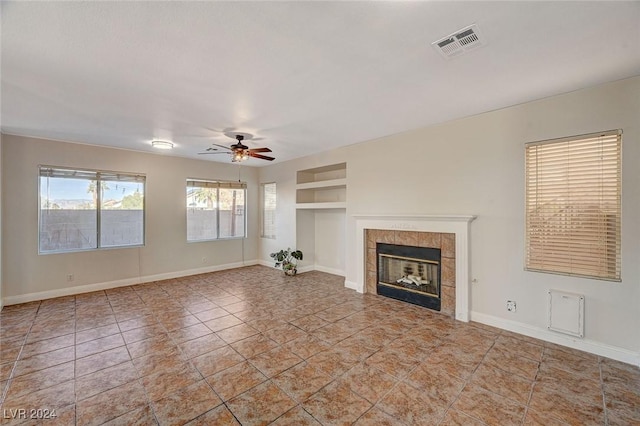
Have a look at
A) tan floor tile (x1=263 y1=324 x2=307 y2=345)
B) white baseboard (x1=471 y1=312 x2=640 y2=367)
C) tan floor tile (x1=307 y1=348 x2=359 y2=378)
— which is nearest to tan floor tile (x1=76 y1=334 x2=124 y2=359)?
tan floor tile (x1=263 y1=324 x2=307 y2=345)

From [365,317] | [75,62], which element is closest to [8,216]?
[75,62]

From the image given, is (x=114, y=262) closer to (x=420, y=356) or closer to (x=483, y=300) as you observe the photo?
(x=420, y=356)

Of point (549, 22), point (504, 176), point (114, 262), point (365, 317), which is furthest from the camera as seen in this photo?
point (114, 262)

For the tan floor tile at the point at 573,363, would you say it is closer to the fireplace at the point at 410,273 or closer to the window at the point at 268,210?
the fireplace at the point at 410,273

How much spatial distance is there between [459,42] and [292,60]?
1341 millimetres

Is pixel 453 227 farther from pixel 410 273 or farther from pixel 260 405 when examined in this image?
pixel 260 405

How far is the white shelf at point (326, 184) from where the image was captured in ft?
18.4

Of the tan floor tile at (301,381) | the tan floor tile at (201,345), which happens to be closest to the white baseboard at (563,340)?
the tan floor tile at (301,381)

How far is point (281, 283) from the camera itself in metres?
5.71

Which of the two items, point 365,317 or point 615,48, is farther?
point 365,317

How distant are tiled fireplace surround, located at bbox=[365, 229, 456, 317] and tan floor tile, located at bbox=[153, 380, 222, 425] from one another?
10.6ft

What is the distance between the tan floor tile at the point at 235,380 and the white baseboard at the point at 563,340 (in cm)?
299

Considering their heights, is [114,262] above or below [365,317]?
above

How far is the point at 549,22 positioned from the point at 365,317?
3.59m
